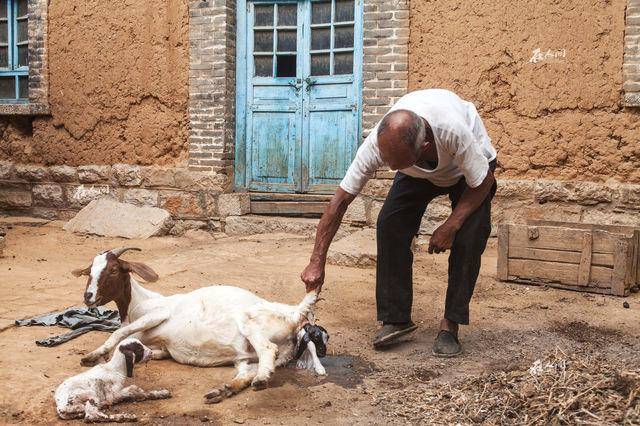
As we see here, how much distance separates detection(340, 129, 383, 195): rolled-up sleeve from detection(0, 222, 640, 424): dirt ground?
97cm

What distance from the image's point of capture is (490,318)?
16.5 ft

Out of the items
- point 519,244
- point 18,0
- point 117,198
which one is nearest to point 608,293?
point 519,244

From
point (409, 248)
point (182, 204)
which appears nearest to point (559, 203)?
point (409, 248)

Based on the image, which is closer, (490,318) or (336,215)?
(336,215)

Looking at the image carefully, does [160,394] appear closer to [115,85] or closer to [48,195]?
[115,85]

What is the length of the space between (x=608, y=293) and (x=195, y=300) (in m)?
3.46

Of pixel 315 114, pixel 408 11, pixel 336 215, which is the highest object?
pixel 408 11

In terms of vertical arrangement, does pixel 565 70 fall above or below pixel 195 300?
above

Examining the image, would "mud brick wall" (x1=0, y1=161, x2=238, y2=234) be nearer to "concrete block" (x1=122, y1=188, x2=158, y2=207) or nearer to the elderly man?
"concrete block" (x1=122, y1=188, x2=158, y2=207)

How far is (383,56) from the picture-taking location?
25.3ft

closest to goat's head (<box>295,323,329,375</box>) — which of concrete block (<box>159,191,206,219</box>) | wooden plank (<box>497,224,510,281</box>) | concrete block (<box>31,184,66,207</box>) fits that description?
wooden plank (<box>497,224,510,281</box>)

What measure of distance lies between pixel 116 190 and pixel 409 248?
583 centimetres

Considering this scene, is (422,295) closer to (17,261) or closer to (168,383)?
(168,383)

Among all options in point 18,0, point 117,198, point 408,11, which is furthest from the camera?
point 18,0
